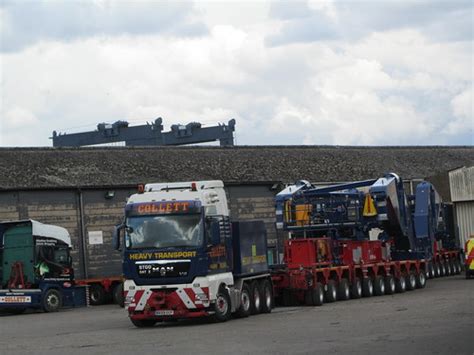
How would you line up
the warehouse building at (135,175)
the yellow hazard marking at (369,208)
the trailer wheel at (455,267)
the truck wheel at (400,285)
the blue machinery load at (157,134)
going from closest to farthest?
the yellow hazard marking at (369,208)
the truck wheel at (400,285)
the warehouse building at (135,175)
the trailer wheel at (455,267)
the blue machinery load at (157,134)

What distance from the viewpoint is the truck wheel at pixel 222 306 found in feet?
→ 83.1

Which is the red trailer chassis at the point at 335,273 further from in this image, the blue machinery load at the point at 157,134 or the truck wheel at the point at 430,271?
the blue machinery load at the point at 157,134

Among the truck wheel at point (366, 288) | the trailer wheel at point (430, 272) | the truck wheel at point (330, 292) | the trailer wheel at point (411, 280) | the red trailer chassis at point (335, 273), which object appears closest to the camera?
the red trailer chassis at point (335, 273)

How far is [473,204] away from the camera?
5166 cm

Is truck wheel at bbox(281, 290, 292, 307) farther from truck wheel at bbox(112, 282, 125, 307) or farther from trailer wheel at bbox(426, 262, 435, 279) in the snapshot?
trailer wheel at bbox(426, 262, 435, 279)

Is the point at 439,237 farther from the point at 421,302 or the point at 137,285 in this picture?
the point at 137,285

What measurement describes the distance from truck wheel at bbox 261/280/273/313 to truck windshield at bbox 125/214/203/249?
4113 millimetres

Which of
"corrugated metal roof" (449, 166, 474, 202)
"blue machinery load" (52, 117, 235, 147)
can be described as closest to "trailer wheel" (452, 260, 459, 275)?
"corrugated metal roof" (449, 166, 474, 202)

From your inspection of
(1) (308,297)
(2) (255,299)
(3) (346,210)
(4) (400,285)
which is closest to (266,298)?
(2) (255,299)

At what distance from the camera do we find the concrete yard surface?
18.0 m

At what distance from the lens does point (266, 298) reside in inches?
1120

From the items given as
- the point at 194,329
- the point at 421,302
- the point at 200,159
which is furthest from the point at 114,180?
the point at 194,329

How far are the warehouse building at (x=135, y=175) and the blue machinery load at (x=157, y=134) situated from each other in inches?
925

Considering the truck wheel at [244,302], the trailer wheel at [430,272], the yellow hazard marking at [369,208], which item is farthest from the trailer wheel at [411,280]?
the truck wheel at [244,302]
